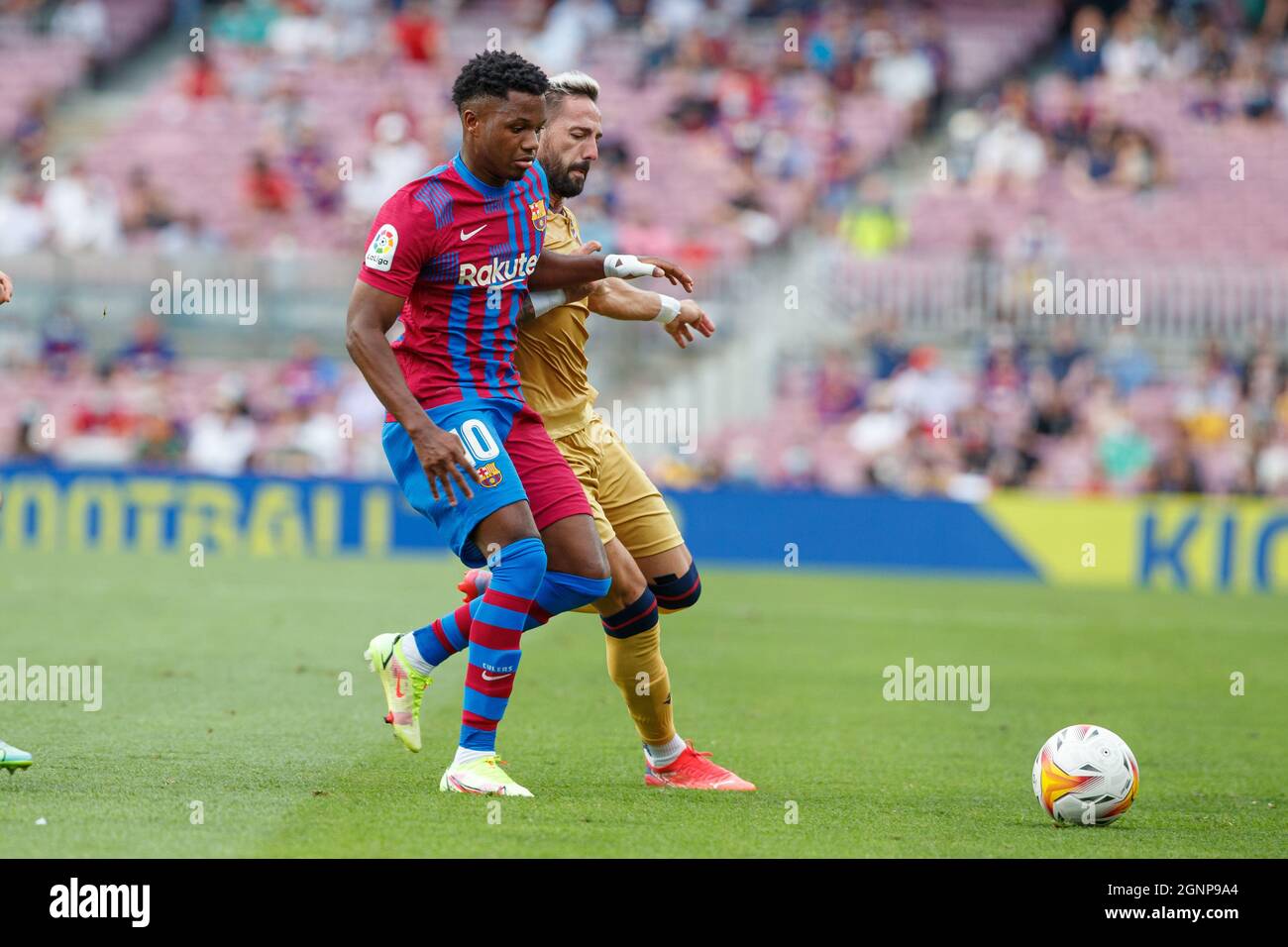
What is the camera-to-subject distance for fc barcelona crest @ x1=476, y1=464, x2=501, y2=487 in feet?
22.3

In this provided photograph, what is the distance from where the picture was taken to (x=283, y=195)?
2648 centimetres

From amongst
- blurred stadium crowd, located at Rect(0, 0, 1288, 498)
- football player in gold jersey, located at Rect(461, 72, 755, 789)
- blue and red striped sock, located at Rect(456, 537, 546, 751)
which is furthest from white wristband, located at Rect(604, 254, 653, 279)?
blurred stadium crowd, located at Rect(0, 0, 1288, 498)

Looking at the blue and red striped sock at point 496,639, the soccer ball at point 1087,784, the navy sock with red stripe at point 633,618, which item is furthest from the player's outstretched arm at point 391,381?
the soccer ball at point 1087,784

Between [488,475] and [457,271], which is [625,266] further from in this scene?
[488,475]

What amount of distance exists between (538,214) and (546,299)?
0.39 m

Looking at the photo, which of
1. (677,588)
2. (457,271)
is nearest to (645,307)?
(457,271)

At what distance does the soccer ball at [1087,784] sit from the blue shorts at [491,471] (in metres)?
1.94

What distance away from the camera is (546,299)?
24.3 feet

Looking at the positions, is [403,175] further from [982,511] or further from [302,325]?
[982,511]

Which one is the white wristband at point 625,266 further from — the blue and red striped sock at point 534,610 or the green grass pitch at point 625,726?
the green grass pitch at point 625,726

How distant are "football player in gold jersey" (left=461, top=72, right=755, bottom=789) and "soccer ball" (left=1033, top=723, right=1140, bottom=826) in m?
1.19

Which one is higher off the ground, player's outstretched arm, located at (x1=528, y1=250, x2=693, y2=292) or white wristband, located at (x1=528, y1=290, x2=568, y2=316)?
player's outstretched arm, located at (x1=528, y1=250, x2=693, y2=292)

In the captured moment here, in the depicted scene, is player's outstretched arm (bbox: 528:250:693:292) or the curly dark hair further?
player's outstretched arm (bbox: 528:250:693:292)

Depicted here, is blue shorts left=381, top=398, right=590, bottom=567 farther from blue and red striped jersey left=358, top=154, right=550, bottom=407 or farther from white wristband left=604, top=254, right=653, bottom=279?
white wristband left=604, top=254, right=653, bottom=279
